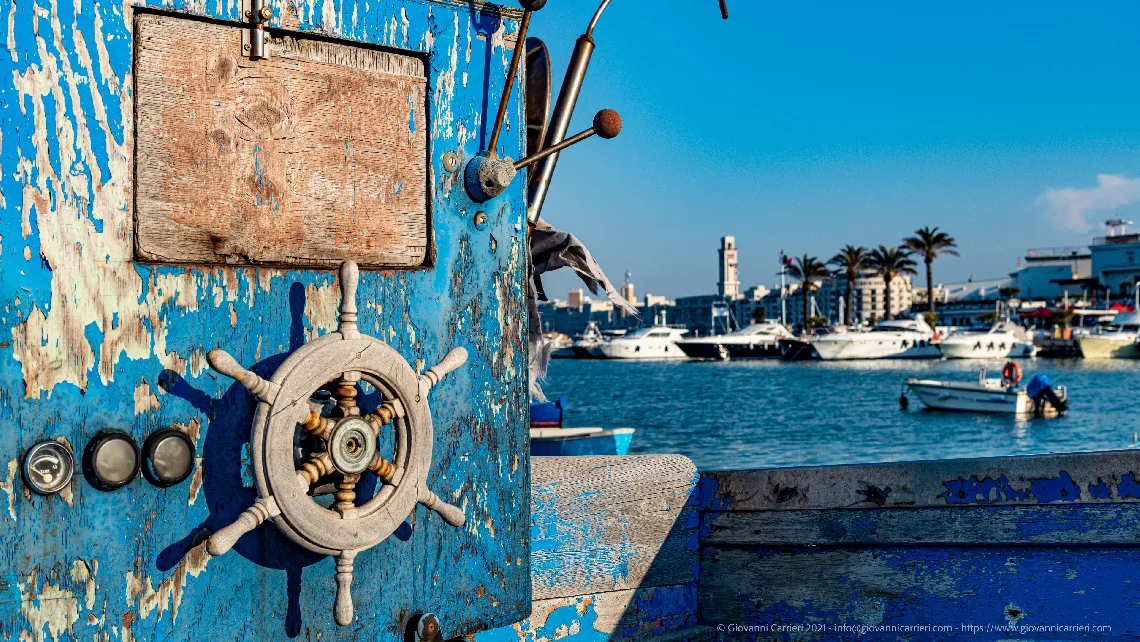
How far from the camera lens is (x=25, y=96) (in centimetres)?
203

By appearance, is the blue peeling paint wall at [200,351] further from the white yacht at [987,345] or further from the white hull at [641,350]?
the white hull at [641,350]

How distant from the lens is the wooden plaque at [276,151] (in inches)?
87.3

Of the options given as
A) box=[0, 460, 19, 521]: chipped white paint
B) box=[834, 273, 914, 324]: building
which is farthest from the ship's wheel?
box=[834, 273, 914, 324]: building

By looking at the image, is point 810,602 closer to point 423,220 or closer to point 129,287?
point 423,220

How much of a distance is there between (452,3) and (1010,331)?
79062mm

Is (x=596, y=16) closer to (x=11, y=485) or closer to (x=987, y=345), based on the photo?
(x=11, y=485)

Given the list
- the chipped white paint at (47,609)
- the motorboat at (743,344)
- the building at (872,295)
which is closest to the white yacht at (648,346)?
the motorboat at (743,344)

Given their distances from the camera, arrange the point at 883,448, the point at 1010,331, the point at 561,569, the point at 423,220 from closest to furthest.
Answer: the point at 423,220 → the point at 561,569 → the point at 883,448 → the point at 1010,331

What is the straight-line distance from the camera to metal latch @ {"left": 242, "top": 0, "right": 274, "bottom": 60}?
229 centimetres

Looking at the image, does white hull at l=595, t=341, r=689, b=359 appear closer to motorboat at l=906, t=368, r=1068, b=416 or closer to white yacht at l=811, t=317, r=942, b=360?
white yacht at l=811, t=317, r=942, b=360

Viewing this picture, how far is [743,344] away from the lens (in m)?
88.2

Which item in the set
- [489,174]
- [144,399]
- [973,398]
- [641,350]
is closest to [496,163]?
[489,174]

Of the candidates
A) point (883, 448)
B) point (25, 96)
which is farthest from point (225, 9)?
point (883, 448)

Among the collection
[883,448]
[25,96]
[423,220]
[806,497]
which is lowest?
[883,448]
